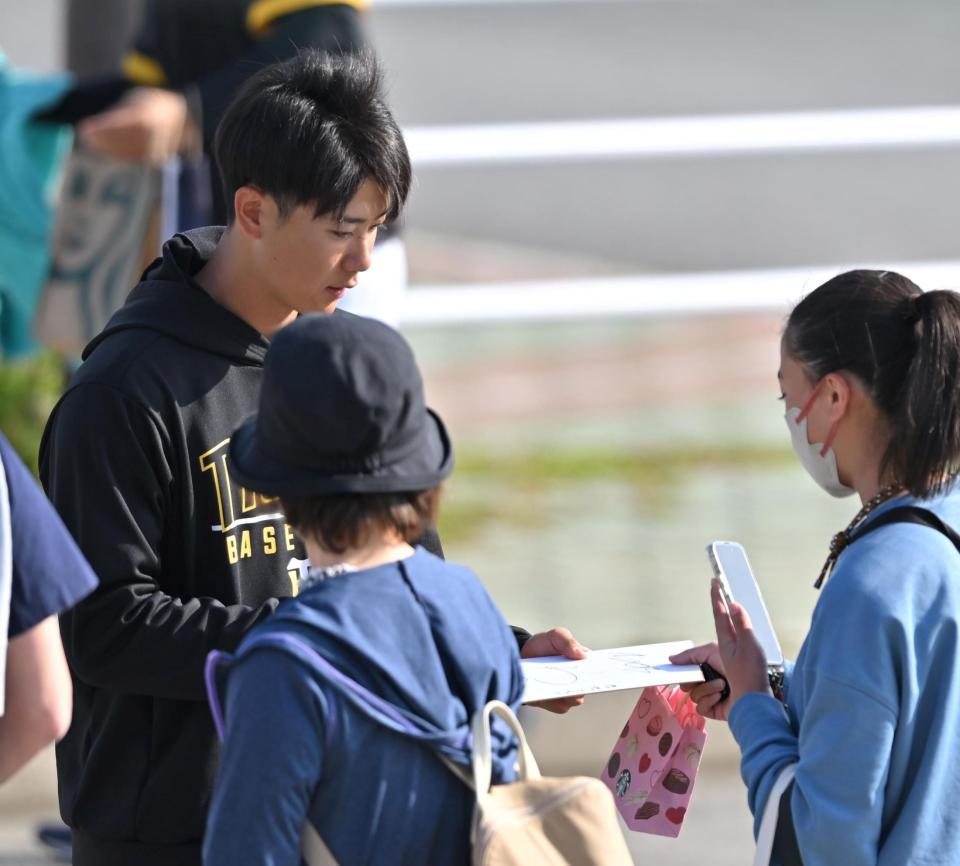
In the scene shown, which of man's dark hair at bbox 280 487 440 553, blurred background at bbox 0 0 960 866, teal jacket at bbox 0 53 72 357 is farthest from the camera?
blurred background at bbox 0 0 960 866

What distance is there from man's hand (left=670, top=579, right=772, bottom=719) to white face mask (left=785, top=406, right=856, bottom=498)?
219 mm

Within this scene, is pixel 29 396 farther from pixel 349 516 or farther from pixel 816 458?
pixel 349 516

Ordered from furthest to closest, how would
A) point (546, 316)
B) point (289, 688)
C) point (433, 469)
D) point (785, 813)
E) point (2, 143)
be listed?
point (546, 316), point (2, 143), point (785, 813), point (433, 469), point (289, 688)

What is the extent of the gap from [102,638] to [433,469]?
0.56 meters

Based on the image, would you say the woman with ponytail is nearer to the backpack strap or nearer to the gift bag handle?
the backpack strap

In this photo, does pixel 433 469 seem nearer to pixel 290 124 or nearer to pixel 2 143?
pixel 290 124

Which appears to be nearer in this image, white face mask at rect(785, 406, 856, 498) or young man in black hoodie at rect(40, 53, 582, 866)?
young man in black hoodie at rect(40, 53, 582, 866)

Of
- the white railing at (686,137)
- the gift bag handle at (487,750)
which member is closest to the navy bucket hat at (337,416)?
the gift bag handle at (487,750)

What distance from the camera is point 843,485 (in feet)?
7.92

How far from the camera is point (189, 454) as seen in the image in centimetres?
230

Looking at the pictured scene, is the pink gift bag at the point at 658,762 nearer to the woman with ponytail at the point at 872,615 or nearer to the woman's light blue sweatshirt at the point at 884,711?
the woman with ponytail at the point at 872,615

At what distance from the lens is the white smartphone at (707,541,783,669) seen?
8.30ft

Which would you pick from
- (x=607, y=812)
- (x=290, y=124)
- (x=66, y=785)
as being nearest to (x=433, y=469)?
(x=607, y=812)

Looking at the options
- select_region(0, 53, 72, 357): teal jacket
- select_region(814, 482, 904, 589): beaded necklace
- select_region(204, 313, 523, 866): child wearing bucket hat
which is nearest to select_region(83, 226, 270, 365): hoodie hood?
select_region(204, 313, 523, 866): child wearing bucket hat
